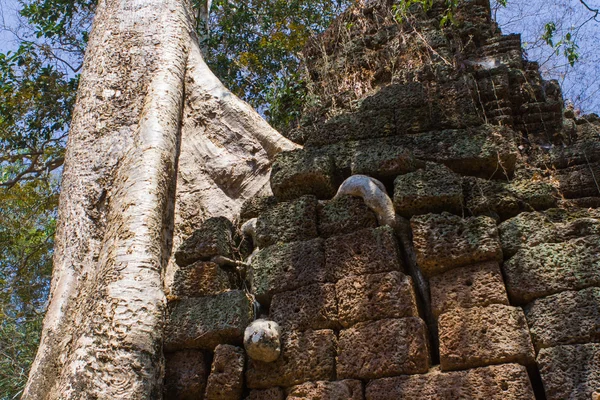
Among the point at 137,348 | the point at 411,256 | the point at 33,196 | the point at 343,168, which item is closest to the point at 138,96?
the point at 343,168

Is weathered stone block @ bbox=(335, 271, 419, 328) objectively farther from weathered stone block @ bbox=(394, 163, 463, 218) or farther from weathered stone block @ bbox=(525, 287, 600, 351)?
weathered stone block @ bbox=(525, 287, 600, 351)

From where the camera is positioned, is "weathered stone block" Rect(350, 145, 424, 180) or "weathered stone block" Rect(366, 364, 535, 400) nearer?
"weathered stone block" Rect(366, 364, 535, 400)

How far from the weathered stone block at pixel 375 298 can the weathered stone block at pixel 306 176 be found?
700mm

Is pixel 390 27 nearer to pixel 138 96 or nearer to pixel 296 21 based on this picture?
pixel 138 96

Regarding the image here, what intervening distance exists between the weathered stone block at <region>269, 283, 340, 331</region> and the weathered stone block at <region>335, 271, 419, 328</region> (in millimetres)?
51

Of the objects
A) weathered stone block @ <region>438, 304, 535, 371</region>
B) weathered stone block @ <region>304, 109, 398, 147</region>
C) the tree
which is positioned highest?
the tree

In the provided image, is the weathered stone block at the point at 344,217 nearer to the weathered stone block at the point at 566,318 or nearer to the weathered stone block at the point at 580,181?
the weathered stone block at the point at 566,318

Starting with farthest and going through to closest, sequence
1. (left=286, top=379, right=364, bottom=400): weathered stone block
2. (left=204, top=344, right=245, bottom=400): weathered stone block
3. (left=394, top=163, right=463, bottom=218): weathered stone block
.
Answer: (left=394, top=163, right=463, bottom=218): weathered stone block → (left=204, top=344, right=245, bottom=400): weathered stone block → (left=286, top=379, right=364, bottom=400): weathered stone block


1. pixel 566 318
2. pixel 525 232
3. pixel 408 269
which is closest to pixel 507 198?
pixel 525 232

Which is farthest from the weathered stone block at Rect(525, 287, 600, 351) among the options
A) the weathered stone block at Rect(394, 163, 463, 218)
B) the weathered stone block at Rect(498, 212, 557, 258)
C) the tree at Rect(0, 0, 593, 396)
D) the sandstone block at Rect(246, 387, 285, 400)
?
the tree at Rect(0, 0, 593, 396)

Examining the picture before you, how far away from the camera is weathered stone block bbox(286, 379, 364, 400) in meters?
2.86

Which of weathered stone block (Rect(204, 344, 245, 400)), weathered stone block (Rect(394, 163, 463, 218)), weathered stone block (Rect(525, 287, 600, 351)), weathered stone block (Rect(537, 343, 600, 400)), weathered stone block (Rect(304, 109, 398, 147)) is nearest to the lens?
weathered stone block (Rect(537, 343, 600, 400))

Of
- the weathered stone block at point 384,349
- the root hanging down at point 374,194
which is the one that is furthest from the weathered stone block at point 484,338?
the root hanging down at point 374,194

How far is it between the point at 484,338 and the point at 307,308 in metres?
0.93
